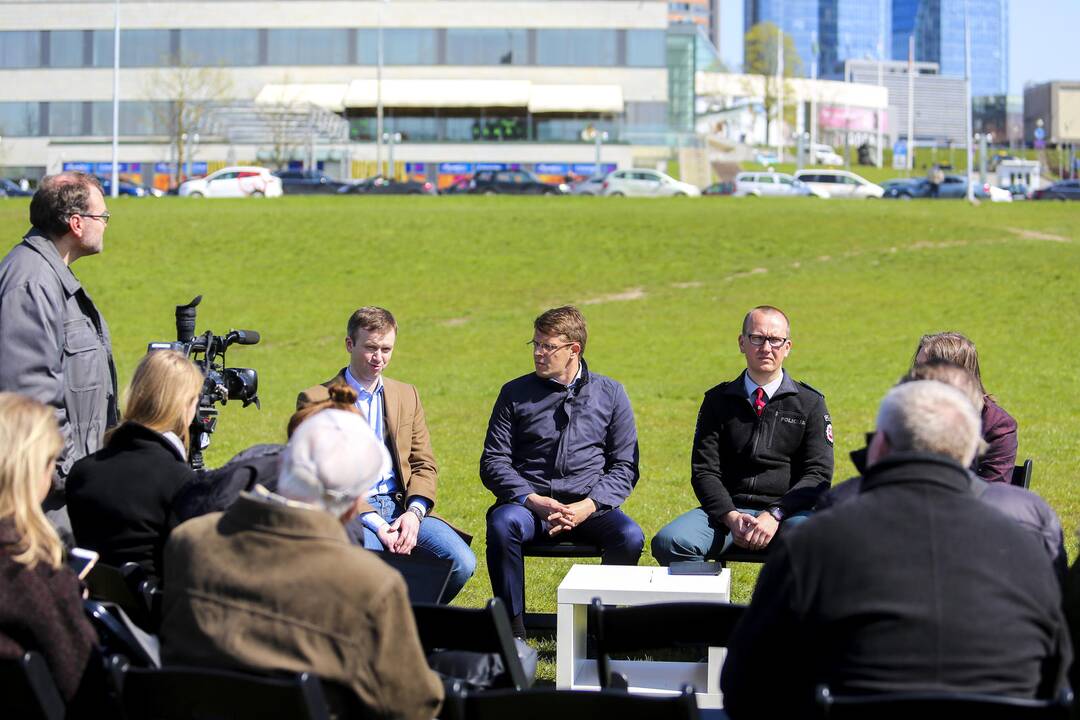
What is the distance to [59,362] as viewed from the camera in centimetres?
559

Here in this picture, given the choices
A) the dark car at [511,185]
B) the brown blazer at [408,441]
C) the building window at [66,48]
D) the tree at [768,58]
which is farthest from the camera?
the tree at [768,58]

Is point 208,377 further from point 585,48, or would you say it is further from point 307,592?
point 585,48

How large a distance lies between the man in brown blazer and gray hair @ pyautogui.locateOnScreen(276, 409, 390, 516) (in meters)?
2.92

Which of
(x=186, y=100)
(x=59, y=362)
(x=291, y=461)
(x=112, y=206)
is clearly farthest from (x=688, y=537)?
(x=186, y=100)

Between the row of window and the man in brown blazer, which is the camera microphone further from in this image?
the row of window

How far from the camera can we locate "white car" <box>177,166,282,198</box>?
49.8 meters

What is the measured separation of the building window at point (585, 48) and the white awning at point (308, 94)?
11.1 metres

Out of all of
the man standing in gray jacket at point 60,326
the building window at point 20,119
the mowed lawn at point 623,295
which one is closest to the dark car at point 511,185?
the mowed lawn at point 623,295

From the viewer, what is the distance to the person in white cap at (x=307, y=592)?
3.39 m

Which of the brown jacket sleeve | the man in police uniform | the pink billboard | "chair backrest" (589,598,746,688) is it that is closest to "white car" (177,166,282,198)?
the man in police uniform

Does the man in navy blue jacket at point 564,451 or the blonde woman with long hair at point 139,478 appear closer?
→ the blonde woman with long hair at point 139,478

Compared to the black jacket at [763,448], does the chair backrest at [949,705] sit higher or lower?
lower

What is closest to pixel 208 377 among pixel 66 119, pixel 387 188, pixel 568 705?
pixel 568 705

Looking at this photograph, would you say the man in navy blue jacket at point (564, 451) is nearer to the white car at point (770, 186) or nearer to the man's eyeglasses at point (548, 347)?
the man's eyeglasses at point (548, 347)
